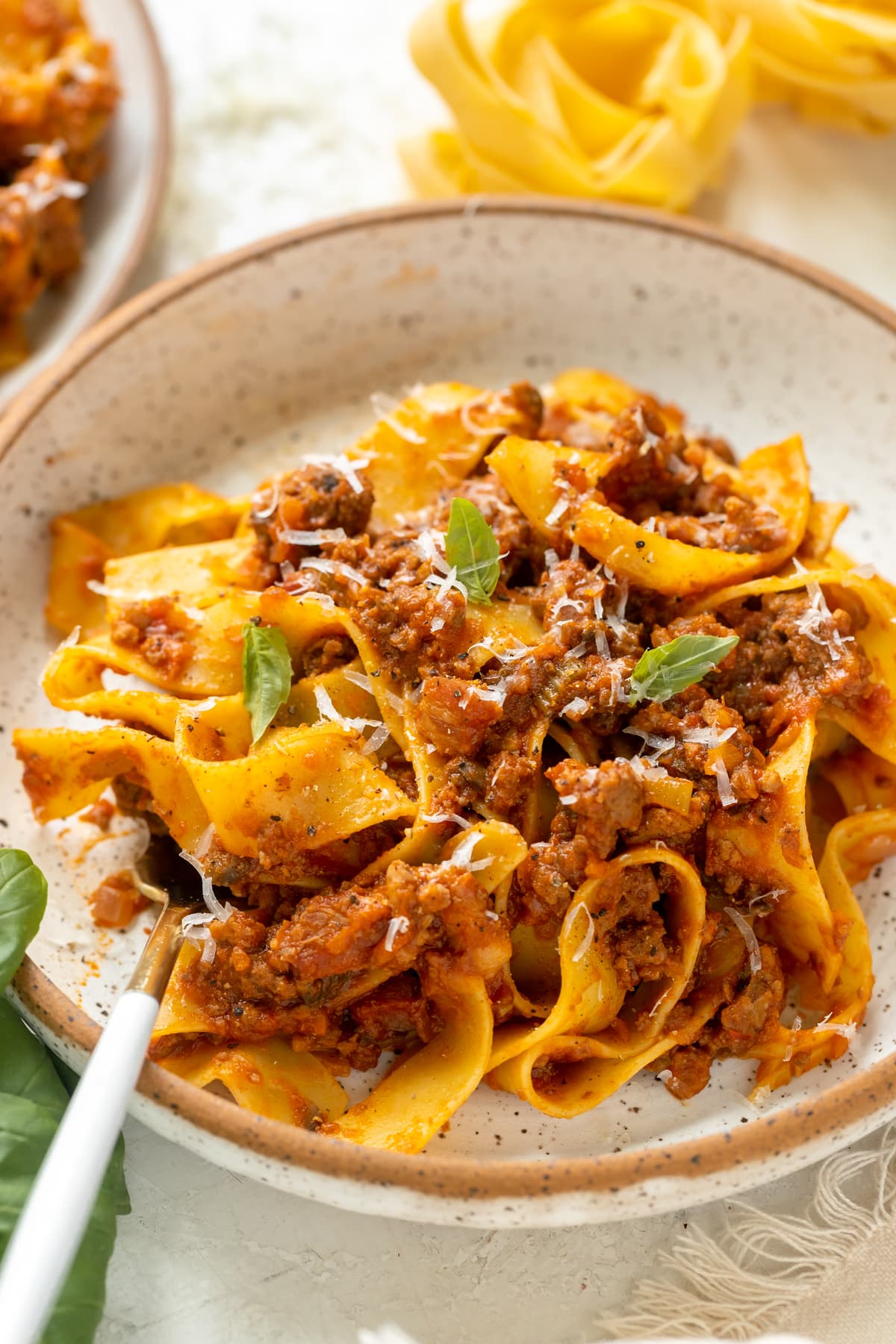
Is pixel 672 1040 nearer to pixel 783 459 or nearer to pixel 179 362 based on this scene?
pixel 783 459

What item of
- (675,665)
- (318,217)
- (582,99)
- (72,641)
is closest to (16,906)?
(72,641)

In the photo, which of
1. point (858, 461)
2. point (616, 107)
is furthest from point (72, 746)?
point (616, 107)

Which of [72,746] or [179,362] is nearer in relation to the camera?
[72,746]

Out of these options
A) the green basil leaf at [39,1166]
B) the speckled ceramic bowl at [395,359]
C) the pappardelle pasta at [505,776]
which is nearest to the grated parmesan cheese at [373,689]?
the pappardelle pasta at [505,776]

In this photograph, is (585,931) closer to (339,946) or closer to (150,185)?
(339,946)

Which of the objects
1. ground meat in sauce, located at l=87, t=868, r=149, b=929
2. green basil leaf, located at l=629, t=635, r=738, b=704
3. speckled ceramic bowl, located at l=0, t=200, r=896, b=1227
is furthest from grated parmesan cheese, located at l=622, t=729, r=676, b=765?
ground meat in sauce, located at l=87, t=868, r=149, b=929
